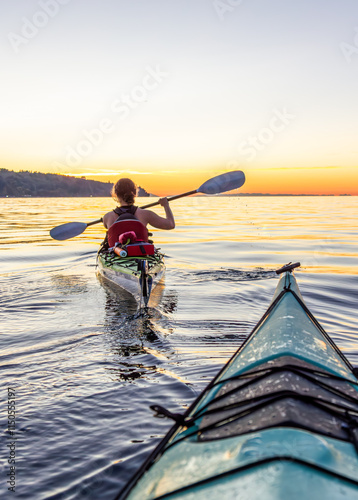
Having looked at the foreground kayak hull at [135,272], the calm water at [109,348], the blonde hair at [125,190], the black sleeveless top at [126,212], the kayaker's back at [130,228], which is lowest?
the calm water at [109,348]

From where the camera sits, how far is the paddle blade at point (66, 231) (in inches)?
380

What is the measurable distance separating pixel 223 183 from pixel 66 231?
3857mm

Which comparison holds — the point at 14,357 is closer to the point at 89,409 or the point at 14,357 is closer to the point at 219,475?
the point at 89,409

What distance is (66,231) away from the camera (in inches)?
384

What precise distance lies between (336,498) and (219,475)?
15.7 inches

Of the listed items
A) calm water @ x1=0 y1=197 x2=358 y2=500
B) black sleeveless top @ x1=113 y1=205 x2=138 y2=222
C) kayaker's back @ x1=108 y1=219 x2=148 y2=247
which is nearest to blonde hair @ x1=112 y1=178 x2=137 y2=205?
black sleeveless top @ x1=113 y1=205 x2=138 y2=222

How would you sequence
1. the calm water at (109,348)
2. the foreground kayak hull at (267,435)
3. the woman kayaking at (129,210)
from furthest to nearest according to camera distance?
1. the woman kayaking at (129,210)
2. the calm water at (109,348)
3. the foreground kayak hull at (267,435)

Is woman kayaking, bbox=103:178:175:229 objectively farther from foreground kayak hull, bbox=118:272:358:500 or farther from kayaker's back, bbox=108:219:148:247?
foreground kayak hull, bbox=118:272:358:500

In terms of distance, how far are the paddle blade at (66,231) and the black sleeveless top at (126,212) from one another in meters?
3.21

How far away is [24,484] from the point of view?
230cm

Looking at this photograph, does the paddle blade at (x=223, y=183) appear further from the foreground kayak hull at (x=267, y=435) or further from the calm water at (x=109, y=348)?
the foreground kayak hull at (x=267, y=435)

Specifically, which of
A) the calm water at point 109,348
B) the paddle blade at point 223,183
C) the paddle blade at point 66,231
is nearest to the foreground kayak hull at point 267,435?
the calm water at point 109,348

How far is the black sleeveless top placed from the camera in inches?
261

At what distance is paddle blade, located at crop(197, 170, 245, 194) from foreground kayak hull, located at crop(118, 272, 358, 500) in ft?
20.8
